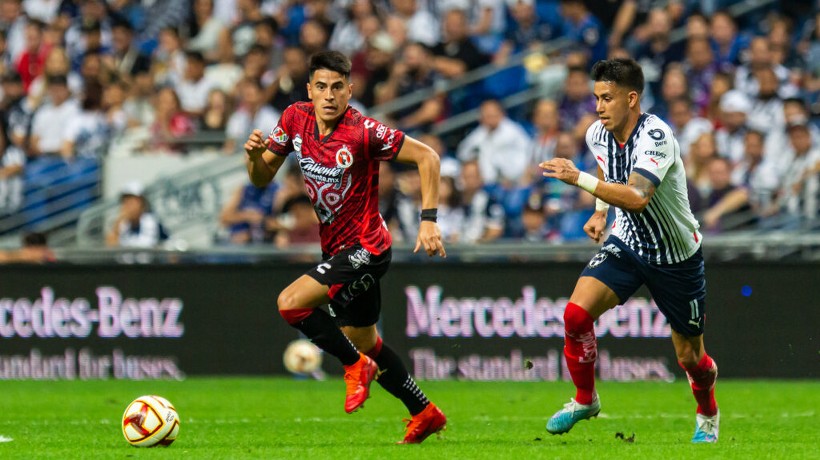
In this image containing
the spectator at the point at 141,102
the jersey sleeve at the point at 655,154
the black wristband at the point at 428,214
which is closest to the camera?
the jersey sleeve at the point at 655,154

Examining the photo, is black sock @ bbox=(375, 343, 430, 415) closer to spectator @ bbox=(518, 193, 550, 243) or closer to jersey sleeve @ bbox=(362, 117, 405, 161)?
jersey sleeve @ bbox=(362, 117, 405, 161)

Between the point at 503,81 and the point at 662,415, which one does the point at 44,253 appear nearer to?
the point at 503,81

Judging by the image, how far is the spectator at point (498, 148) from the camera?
1712 centimetres

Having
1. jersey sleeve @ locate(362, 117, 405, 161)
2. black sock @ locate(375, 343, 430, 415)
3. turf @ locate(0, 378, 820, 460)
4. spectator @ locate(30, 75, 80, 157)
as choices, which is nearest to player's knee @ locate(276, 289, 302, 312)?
black sock @ locate(375, 343, 430, 415)

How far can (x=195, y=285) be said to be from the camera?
15547mm

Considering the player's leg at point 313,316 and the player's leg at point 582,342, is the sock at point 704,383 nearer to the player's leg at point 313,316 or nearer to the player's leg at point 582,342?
the player's leg at point 582,342

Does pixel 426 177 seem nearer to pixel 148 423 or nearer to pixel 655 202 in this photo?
pixel 655 202

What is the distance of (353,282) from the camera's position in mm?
8672

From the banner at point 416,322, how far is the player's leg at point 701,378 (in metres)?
5.85

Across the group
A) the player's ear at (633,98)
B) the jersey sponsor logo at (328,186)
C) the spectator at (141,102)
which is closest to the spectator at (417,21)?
the spectator at (141,102)

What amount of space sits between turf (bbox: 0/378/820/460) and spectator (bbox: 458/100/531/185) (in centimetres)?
Result: 334

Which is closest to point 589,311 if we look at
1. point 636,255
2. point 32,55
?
point 636,255

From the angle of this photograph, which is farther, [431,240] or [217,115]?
[217,115]

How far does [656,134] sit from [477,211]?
801 cm
